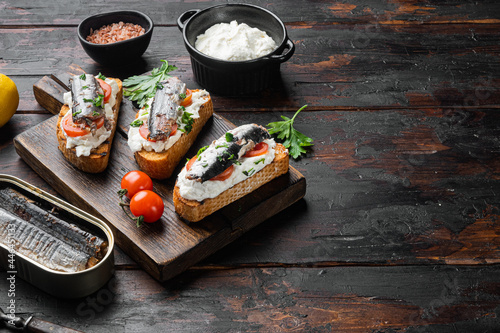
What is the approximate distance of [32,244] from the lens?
2.55m

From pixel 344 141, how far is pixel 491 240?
1.06m

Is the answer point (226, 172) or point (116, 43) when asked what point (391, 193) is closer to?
point (226, 172)

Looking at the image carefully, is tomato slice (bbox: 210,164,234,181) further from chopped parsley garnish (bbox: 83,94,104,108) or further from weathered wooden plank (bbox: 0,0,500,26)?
weathered wooden plank (bbox: 0,0,500,26)

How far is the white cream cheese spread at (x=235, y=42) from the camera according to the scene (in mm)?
3637

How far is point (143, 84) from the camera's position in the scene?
359cm

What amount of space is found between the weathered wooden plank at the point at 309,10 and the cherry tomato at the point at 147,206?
216 cm

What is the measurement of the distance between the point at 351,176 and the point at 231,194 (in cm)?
83

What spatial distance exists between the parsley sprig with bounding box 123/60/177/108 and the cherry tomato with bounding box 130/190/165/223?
0.87 metres

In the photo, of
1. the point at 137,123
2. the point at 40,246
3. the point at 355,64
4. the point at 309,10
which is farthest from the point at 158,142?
the point at 309,10

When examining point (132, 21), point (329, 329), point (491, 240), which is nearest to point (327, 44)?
point (132, 21)

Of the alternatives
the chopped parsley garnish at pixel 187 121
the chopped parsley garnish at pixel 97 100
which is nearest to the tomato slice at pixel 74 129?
the chopped parsley garnish at pixel 97 100

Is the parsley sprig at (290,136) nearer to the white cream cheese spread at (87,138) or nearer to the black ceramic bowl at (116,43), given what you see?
the white cream cheese spread at (87,138)

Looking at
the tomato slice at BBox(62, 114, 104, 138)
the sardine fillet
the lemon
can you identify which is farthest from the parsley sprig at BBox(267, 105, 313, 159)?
the lemon

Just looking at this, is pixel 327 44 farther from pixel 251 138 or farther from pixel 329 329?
pixel 329 329
